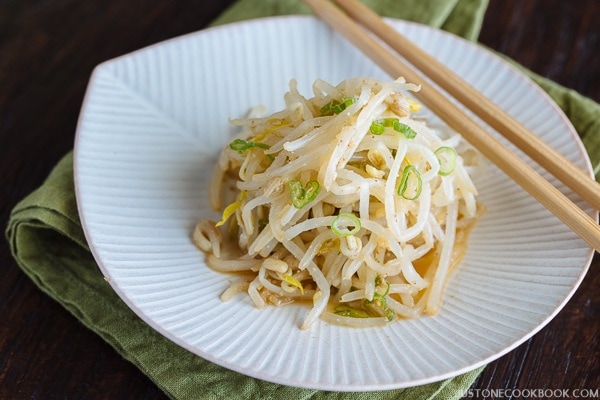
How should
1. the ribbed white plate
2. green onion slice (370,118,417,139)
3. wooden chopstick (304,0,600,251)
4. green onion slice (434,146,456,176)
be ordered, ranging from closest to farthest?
the ribbed white plate
wooden chopstick (304,0,600,251)
green onion slice (370,118,417,139)
green onion slice (434,146,456,176)

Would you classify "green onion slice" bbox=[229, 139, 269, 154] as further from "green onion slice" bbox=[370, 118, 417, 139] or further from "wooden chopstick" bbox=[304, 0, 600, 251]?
"wooden chopstick" bbox=[304, 0, 600, 251]

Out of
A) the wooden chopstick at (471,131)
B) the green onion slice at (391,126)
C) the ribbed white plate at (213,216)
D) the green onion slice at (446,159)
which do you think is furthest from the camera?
the green onion slice at (446,159)

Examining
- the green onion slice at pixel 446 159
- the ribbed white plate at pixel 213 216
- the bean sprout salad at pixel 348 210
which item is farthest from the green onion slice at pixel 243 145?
the green onion slice at pixel 446 159

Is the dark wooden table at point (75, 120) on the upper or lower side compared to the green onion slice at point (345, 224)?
lower

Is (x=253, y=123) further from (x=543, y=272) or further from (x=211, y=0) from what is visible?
(x=211, y=0)

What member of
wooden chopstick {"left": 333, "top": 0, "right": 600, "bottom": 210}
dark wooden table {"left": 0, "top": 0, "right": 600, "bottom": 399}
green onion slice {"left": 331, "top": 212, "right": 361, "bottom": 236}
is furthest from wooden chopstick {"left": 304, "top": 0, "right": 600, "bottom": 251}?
green onion slice {"left": 331, "top": 212, "right": 361, "bottom": 236}

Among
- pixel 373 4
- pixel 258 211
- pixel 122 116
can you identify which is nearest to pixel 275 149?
pixel 258 211

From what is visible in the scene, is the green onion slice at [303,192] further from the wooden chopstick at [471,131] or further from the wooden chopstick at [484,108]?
the wooden chopstick at [484,108]
